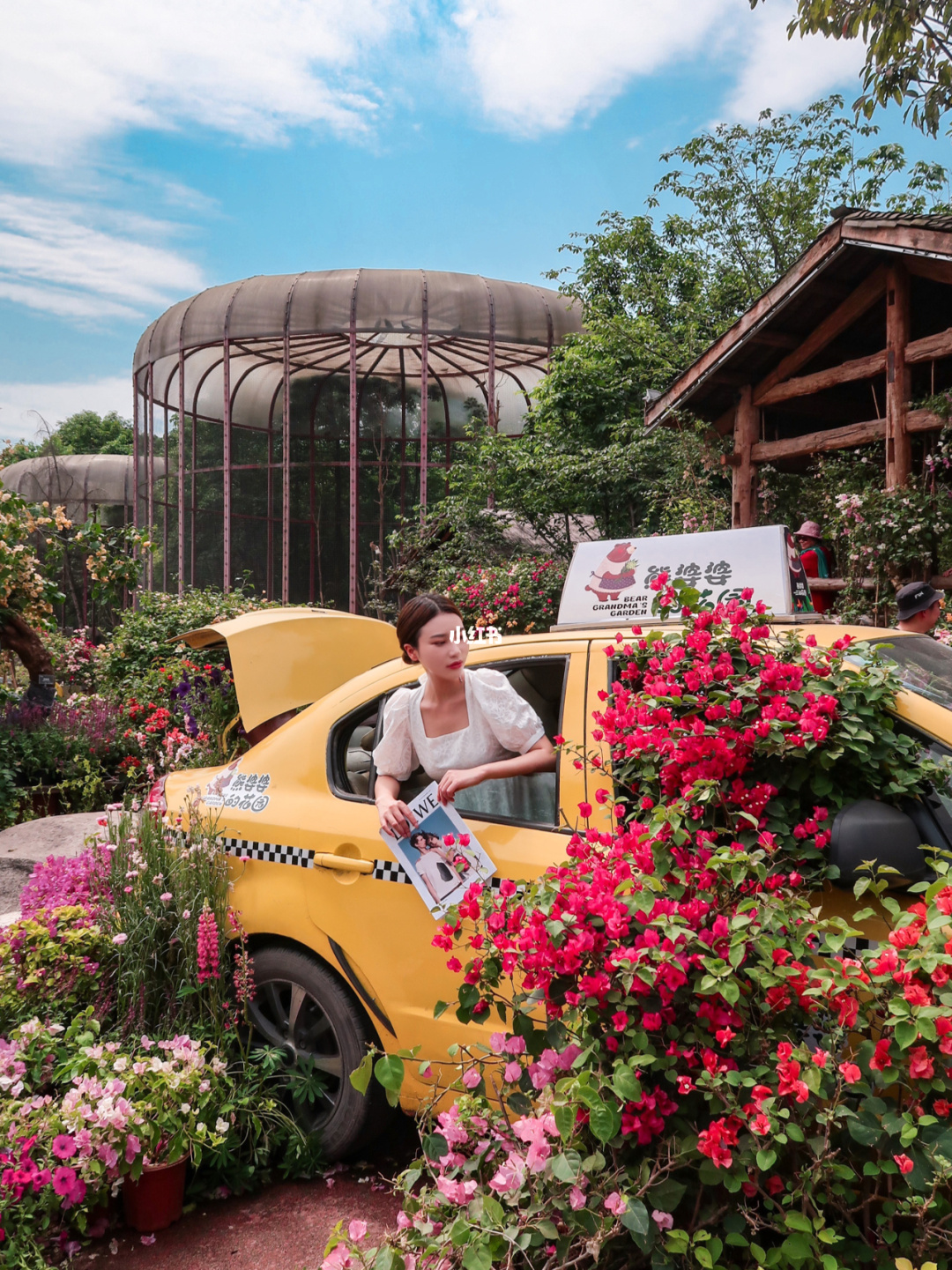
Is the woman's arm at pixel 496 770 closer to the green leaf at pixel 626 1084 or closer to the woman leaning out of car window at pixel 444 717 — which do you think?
the woman leaning out of car window at pixel 444 717

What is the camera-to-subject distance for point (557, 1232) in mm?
1788

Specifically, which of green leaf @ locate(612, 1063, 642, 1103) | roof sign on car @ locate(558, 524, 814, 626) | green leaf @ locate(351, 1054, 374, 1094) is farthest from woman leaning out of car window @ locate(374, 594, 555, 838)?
green leaf @ locate(612, 1063, 642, 1103)

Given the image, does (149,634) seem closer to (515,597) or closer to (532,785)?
(515,597)

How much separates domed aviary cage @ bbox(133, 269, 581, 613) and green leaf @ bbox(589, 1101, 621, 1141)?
14890 mm

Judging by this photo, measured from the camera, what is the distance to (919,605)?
492 centimetres

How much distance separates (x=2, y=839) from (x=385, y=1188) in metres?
4.23

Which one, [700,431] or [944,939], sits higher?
[700,431]

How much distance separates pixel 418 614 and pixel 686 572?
1.39m

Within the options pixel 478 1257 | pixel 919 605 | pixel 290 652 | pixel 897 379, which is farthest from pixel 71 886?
pixel 897 379

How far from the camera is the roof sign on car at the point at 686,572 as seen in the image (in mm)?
3729

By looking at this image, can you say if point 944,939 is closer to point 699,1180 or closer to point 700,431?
point 699,1180

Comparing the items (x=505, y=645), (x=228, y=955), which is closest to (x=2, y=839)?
(x=228, y=955)

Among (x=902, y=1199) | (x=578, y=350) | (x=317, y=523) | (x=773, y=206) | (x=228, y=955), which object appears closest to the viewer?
(x=902, y=1199)

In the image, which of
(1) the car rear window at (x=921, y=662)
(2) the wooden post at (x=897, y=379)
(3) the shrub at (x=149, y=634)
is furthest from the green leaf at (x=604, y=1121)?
(3) the shrub at (x=149, y=634)
